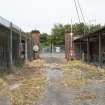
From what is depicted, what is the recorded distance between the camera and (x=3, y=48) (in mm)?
21438

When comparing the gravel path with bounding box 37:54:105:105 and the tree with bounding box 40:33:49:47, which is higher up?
the tree with bounding box 40:33:49:47

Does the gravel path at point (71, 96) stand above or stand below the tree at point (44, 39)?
below

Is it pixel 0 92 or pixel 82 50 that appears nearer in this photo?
pixel 0 92

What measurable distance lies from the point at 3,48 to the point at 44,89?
7.72 metres

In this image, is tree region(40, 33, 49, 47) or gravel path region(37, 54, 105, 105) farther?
tree region(40, 33, 49, 47)

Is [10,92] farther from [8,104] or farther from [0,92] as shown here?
[8,104]

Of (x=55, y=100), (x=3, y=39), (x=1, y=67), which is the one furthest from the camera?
(x=3, y=39)

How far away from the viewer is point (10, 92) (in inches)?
517

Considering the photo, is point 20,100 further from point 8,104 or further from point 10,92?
point 10,92

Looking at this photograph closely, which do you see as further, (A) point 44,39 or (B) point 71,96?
(A) point 44,39

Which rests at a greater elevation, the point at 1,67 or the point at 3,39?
the point at 3,39

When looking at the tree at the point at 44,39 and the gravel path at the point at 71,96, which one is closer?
the gravel path at the point at 71,96

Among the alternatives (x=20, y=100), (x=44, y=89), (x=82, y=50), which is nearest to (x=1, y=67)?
(x=44, y=89)

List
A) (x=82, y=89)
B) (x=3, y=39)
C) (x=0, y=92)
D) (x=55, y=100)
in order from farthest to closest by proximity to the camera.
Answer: (x=3, y=39), (x=82, y=89), (x=0, y=92), (x=55, y=100)
